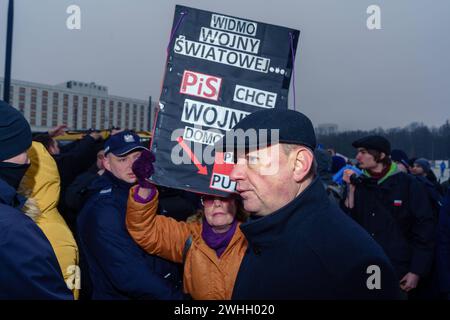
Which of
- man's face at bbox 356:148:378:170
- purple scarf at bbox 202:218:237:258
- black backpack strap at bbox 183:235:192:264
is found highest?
man's face at bbox 356:148:378:170

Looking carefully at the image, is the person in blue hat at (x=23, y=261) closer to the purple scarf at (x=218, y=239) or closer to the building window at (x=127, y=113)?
the purple scarf at (x=218, y=239)

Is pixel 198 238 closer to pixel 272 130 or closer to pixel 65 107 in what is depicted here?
pixel 272 130

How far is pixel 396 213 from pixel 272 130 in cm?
256

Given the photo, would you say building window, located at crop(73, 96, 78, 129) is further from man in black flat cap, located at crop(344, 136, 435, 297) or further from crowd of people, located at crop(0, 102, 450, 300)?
man in black flat cap, located at crop(344, 136, 435, 297)

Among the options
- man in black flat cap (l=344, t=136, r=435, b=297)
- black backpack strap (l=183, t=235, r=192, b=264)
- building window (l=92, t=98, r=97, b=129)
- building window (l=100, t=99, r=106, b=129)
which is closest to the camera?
black backpack strap (l=183, t=235, r=192, b=264)

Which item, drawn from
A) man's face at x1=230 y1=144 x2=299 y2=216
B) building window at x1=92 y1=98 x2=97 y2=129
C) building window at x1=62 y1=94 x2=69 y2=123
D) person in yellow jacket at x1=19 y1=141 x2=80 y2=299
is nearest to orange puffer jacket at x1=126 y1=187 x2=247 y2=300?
person in yellow jacket at x1=19 y1=141 x2=80 y2=299

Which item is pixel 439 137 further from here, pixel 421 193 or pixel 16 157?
pixel 16 157

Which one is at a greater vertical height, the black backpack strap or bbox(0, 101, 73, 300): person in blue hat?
bbox(0, 101, 73, 300): person in blue hat

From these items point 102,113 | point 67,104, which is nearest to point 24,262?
point 67,104

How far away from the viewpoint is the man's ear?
1626 mm

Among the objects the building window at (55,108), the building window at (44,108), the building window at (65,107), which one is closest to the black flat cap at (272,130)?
the building window at (65,107)

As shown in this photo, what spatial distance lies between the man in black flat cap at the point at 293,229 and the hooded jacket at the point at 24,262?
773 millimetres

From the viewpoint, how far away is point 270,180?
1.64 metres
